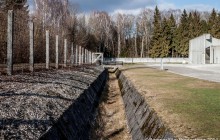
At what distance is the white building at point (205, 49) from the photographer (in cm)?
6469

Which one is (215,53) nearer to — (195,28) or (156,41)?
(156,41)

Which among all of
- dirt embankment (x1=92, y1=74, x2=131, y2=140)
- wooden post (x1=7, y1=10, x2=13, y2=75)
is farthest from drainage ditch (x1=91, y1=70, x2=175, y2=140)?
wooden post (x1=7, y1=10, x2=13, y2=75)

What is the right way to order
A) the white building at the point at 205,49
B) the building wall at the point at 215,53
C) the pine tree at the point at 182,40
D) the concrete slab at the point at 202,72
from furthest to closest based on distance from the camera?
the pine tree at the point at 182,40, the white building at the point at 205,49, the building wall at the point at 215,53, the concrete slab at the point at 202,72

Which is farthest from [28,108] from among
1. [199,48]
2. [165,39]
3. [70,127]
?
[165,39]

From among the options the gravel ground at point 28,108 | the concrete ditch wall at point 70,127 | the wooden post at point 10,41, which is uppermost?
the wooden post at point 10,41

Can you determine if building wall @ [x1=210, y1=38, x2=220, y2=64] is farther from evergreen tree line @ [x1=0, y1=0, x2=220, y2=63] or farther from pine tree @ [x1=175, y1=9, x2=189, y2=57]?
pine tree @ [x1=175, y1=9, x2=189, y2=57]

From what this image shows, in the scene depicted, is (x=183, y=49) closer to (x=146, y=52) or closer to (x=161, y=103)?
(x=146, y=52)

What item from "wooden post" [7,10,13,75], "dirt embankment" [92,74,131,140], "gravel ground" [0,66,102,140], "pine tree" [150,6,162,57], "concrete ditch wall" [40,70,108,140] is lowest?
"dirt embankment" [92,74,131,140]

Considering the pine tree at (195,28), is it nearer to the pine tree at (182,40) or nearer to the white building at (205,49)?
the pine tree at (182,40)

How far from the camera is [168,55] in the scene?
98.7 metres

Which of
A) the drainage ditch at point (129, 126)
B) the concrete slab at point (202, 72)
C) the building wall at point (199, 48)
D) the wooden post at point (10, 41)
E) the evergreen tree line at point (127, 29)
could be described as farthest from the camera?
the evergreen tree line at point (127, 29)

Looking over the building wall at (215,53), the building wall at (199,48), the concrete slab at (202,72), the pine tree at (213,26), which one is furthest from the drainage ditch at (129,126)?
the pine tree at (213,26)

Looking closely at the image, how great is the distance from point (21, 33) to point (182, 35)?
250 ft

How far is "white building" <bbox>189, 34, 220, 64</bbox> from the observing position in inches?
2547
